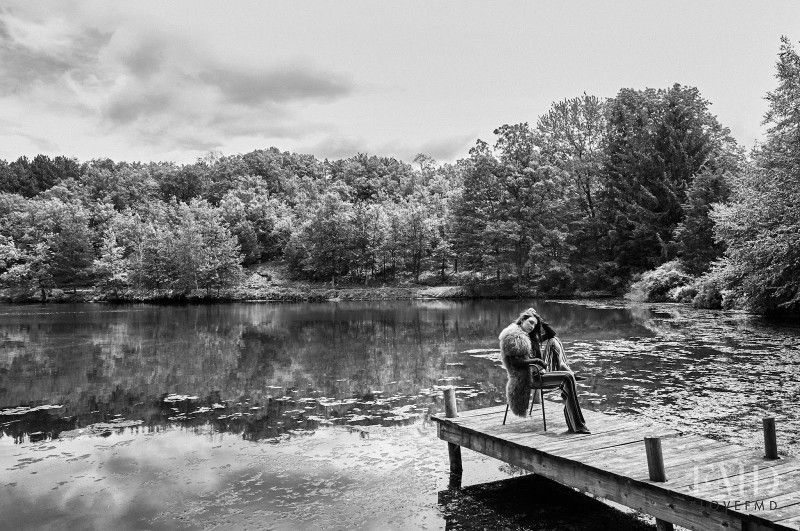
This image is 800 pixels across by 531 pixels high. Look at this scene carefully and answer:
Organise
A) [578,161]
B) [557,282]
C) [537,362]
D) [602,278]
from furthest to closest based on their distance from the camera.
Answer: [578,161]
[557,282]
[602,278]
[537,362]

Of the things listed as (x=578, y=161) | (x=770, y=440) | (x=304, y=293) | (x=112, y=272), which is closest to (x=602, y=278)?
(x=578, y=161)

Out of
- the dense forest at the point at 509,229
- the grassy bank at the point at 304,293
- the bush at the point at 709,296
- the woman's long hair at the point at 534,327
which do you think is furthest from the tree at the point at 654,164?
the woman's long hair at the point at 534,327

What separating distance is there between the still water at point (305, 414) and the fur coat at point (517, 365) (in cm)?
125

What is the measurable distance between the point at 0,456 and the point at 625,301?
43.8 m

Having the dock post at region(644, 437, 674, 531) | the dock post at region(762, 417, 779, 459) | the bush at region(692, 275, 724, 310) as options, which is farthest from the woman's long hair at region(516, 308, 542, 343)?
the bush at region(692, 275, 724, 310)

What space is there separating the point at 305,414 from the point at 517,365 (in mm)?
6147

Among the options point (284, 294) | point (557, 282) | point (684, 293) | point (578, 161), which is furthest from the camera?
point (284, 294)

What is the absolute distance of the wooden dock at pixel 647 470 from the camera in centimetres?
516

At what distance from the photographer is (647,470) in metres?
6.21

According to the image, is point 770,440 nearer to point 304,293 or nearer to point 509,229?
point 509,229

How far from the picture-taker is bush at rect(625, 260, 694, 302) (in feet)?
145

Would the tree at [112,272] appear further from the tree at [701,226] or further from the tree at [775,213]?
the tree at [775,213]

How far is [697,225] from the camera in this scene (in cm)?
4459

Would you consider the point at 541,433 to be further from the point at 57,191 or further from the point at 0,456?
the point at 57,191
